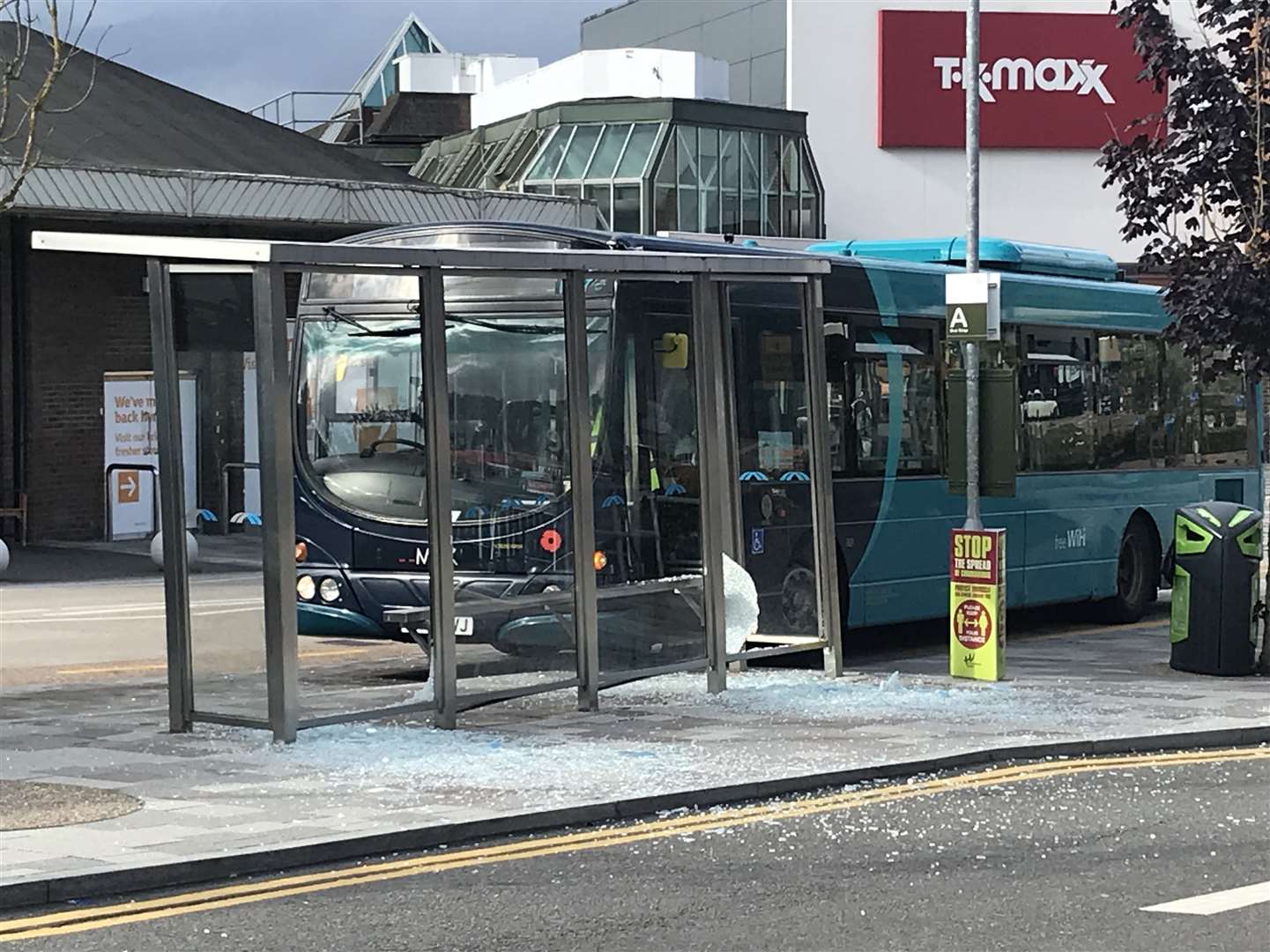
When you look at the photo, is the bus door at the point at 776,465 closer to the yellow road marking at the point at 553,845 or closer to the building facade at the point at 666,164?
the yellow road marking at the point at 553,845

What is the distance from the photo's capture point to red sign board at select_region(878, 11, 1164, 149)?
182ft

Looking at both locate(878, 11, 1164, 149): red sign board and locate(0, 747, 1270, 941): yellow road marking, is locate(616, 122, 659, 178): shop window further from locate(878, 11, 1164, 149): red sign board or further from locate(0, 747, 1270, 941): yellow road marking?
locate(0, 747, 1270, 941): yellow road marking

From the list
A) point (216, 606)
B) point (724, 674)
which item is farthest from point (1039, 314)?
point (216, 606)

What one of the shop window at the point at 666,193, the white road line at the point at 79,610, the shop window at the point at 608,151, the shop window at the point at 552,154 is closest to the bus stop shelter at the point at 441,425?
the white road line at the point at 79,610

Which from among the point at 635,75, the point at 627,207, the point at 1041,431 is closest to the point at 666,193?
the point at 627,207

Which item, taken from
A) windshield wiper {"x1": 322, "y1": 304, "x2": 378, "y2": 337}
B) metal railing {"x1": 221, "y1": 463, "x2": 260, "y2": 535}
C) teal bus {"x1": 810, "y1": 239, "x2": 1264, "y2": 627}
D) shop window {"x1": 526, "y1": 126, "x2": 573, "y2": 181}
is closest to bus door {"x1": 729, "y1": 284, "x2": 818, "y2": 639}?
teal bus {"x1": 810, "y1": 239, "x2": 1264, "y2": 627}

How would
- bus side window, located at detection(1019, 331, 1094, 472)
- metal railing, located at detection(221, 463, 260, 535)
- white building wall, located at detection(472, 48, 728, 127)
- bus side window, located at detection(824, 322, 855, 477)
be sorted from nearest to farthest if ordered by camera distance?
metal railing, located at detection(221, 463, 260, 535), bus side window, located at detection(824, 322, 855, 477), bus side window, located at detection(1019, 331, 1094, 472), white building wall, located at detection(472, 48, 728, 127)

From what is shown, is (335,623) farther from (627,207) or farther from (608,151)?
(608,151)

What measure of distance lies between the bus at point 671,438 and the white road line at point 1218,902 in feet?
17.4

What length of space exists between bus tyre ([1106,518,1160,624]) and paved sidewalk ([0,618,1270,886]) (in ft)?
15.9

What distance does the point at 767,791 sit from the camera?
9656 millimetres

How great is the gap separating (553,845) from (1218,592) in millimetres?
7692

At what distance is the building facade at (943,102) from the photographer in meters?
Answer: 55.5

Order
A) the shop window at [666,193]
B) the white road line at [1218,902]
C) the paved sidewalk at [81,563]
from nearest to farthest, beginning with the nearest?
the white road line at [1218,902] < the paved sidewalk at [81,563] < the shop window at [666,193]
